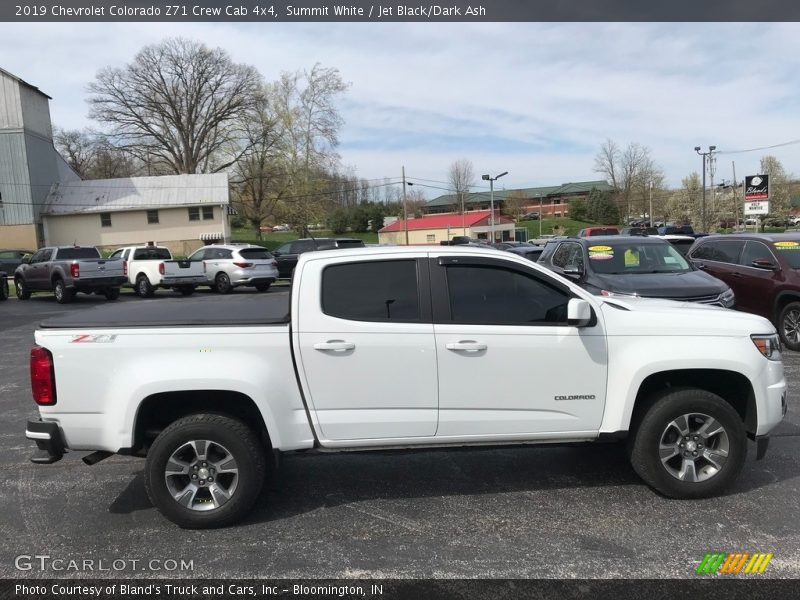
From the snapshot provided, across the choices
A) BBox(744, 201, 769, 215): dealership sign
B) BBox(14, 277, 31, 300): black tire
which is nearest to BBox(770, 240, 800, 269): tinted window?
BBox(744, 201, 769, 215): dealership sign

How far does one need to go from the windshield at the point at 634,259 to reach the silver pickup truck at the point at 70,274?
51.5ft

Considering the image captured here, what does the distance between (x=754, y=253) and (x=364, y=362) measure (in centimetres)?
876

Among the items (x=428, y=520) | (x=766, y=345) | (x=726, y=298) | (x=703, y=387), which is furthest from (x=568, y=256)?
→ (x=428, y=520)

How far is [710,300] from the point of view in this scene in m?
8.15

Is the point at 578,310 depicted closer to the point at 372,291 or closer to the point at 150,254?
the point at 372,291

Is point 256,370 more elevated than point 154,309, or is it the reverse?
point 154,309

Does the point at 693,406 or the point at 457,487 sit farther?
the point at 457,487

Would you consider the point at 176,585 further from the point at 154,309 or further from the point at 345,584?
the point at 154,309

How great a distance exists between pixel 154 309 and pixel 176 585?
76.8 inches

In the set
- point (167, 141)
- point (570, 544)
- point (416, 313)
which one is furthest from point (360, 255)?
point (167, 141)

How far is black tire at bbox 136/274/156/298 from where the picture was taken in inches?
848

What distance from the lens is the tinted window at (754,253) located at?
9640 millimetres

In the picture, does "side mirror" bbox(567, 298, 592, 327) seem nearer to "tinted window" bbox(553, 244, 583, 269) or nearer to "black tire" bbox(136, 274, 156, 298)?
"tinted window" bbox(553, 244, 583, 269)

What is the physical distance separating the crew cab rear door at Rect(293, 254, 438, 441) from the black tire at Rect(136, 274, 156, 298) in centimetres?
1948
